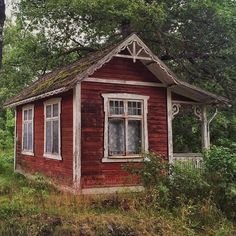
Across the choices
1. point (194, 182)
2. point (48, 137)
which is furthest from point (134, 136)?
point (194, 182)

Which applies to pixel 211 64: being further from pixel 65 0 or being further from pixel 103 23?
pixel 65 0

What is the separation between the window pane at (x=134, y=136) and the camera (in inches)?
512

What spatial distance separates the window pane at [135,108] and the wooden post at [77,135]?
6.14 ft

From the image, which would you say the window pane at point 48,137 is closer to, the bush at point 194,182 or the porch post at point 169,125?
the porch post at point 169,125

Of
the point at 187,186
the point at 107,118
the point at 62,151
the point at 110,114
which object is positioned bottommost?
the point at 187,186

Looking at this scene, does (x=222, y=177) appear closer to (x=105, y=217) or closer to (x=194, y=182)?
(x=194, y=182)

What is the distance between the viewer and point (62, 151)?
1314 centimetres

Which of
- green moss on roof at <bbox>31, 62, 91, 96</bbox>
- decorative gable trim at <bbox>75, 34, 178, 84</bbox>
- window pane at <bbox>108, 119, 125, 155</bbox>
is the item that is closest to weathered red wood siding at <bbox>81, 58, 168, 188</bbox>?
window pane at <bbox>108, 119, 125, 155</bbox>

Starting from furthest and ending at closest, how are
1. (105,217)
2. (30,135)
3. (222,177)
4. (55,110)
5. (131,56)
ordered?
(30,135), (55,110), (131,56), (222,177), (105,217)

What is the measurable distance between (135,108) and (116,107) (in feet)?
2.38

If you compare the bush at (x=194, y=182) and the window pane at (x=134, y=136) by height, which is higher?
the window pane at (x=134, y=136)

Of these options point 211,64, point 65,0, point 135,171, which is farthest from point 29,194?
point 211,64

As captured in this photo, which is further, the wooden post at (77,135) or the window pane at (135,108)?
the window pane at (135,108)

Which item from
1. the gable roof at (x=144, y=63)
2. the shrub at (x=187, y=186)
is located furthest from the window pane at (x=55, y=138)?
the shrub at (x=187, y=186)
